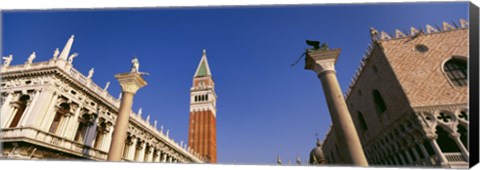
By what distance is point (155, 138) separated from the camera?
21.3 m

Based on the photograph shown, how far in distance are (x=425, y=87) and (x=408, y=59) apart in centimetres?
189

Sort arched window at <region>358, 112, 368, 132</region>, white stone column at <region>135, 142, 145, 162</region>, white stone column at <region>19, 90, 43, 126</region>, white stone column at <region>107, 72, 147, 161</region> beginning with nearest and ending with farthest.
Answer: white stone column at <region>107, 72, 147, 161</region>, white stone column at <region>19, 90, 43, 126</region>, arched window at <region>358, 112, 368, 132</region>, white stone column at <region>135, 142, 145, 162</region>

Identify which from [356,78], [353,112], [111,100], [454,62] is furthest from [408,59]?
[111,100]

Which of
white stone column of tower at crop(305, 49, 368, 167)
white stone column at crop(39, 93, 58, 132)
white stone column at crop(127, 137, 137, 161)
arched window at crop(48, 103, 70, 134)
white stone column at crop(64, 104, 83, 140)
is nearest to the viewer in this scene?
white stone column of tower at crop(305, 49, 368, 167)

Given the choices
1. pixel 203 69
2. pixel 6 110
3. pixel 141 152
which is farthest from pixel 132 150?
pixel 203 69

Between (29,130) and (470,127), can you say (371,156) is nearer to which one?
(470,127)

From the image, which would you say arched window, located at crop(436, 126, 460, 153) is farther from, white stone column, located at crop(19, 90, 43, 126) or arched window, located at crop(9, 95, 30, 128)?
arched window, located at crop(9, 95, 30, 128)

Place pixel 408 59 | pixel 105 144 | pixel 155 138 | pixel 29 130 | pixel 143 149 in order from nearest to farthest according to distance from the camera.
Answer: pixel 29 130
pixel 408 59
pixel 105 144
pixel 143 149
pixel 155 138

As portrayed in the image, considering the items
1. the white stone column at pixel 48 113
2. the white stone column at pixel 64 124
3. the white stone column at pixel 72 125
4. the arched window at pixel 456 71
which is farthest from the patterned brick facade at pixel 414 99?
the white stone column at pixel 48 113

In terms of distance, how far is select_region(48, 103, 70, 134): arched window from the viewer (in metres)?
12.2

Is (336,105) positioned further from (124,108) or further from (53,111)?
(53,111)

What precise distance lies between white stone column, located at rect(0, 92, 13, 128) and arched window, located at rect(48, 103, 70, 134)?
5.50 ft

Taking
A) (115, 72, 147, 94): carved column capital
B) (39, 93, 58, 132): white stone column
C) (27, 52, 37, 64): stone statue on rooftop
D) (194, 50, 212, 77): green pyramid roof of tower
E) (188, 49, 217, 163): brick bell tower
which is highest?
(194, 50, 212, 77): green pyramid roof of tower

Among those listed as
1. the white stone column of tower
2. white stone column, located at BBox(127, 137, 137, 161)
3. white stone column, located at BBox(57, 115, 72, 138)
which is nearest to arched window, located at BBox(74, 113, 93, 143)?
white stone column, located at BBox(57, 115, 72, 138)
